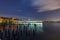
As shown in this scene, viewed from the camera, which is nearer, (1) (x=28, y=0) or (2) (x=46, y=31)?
(1) (x=28, y=0)

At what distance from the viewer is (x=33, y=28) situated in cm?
146

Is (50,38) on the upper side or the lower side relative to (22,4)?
lower

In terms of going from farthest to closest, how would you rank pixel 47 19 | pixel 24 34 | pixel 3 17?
pixel 24 34 < pixel 47 19 < pixel 3 17

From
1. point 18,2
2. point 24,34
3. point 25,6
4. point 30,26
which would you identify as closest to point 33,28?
point 30,26

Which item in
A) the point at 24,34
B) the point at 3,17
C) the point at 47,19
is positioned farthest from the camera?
the point at 24,34

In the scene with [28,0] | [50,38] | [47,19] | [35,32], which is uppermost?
[28,0]

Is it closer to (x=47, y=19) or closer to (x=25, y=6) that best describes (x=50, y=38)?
(x=47, y=19)

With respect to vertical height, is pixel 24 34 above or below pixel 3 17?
below

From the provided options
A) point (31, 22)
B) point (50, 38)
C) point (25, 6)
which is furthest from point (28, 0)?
point (50, 38)

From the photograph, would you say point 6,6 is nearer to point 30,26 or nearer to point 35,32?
point 30,26

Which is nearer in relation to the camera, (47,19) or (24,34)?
(47,19)

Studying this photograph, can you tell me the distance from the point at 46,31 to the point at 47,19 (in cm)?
28

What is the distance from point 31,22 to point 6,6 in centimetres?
47

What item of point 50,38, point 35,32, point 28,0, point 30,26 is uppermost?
point 28,0
